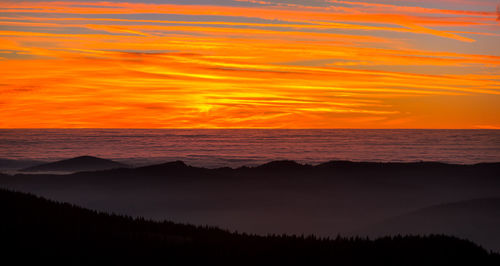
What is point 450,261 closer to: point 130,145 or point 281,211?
point 281,211

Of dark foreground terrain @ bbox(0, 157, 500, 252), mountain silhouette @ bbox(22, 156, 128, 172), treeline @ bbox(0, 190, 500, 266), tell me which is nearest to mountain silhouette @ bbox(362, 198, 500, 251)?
dark foreground terrain @ bbox(0, 157, 500, 252)

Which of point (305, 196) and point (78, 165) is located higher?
point (78, 165)

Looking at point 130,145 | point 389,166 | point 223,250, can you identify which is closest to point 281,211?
point 389,166

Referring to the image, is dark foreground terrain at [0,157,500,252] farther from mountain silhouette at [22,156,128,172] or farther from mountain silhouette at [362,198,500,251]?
mountain silhouette at [22,156,128,172]

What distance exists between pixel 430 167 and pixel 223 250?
37673mm

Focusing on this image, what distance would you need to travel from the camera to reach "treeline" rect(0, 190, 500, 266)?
1050 centimetres

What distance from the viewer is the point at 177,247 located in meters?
11.1

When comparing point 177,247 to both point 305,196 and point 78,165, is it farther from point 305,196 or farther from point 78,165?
point 78,165

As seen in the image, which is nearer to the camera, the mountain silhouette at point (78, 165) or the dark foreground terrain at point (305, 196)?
the dark foreground terrain at point (305, 196)

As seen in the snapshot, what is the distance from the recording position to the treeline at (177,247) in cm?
1050

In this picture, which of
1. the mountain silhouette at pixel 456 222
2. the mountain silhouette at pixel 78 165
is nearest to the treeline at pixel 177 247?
the mountain silhouette at pixel 456 222

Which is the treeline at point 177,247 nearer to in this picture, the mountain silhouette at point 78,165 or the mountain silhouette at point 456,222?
the mountain silhouette at point 456,222

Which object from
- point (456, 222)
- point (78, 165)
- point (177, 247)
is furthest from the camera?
point (78, 165)

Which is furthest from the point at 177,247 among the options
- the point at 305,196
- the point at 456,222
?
the point at 305,196
